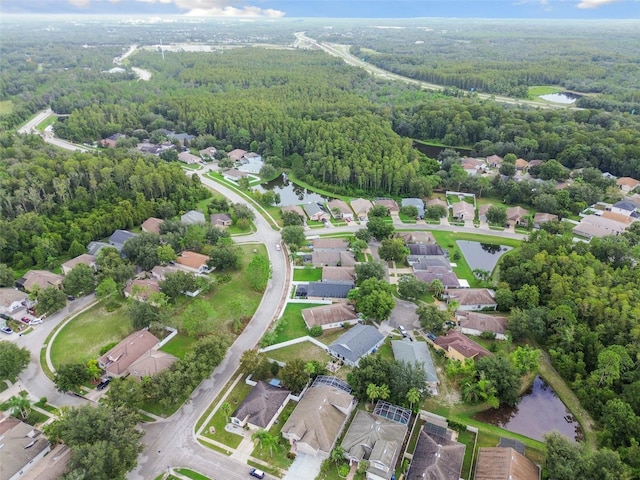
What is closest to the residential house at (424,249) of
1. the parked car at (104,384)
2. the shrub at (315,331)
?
the shrub at (315,331)

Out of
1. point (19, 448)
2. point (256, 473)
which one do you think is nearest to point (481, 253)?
point (256, 473)

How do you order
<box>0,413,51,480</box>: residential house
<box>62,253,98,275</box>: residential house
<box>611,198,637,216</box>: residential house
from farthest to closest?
1. <box>611,198,637,216</box>: residential house
2. <box>62,253,98,275</box>: residential house
3. <box>0,413,51,480</box>: residential house

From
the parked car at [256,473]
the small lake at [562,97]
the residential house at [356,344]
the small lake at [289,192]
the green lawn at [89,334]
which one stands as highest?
the small lake at [562,97]

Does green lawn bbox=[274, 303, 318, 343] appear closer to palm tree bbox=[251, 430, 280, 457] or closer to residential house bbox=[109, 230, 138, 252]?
palm tree bbox=[251, 430, 280, 457]

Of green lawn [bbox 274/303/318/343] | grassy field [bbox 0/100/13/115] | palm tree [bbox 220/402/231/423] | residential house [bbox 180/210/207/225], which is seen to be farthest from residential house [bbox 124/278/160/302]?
grassy field [bbox 0/100/13/115]

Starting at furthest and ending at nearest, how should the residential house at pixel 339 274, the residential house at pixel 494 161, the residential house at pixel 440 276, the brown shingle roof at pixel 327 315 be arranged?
the residential house at pixel 494 161 → the residential house at pixel 339 274 → the residential house at pixel 440 276 → the brown shingle roof at pixel 327 315

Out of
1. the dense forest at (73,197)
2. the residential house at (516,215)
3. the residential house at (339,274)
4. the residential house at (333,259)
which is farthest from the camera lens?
the residential house at (516,215)

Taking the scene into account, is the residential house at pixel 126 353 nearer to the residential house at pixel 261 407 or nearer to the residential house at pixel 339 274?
the residential house at pixel 261 407
